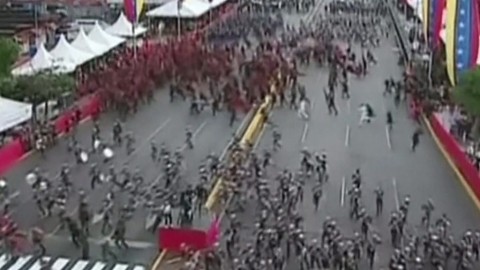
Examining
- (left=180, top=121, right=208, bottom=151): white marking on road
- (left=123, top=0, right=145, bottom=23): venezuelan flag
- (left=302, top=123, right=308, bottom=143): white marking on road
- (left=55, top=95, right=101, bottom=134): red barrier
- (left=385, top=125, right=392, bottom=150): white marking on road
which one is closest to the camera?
(left=180, top=121, right=208, bottom=151): white marking on road

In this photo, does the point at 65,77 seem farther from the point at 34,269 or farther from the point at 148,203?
the point at 34,269

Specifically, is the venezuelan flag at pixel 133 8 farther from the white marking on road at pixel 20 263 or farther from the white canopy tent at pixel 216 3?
the white marking on road at pixel 20 263

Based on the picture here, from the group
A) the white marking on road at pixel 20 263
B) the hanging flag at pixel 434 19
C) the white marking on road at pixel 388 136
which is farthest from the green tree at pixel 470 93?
the white marking on road at pixel 20 263

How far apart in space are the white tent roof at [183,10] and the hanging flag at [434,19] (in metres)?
29.2

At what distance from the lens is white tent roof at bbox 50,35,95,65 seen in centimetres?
5344

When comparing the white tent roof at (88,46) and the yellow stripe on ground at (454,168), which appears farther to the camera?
the white tent roof at (88,46)

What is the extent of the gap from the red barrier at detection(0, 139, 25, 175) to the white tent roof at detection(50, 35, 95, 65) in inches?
530

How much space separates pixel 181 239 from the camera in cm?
2916

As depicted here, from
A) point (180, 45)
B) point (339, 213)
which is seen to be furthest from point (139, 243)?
point (180, 45)

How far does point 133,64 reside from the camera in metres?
55.4

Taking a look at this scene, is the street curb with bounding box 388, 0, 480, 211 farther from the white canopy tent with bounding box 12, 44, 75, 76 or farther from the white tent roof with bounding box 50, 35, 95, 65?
the white tent roof with bounding box 50, 35, 95, 65

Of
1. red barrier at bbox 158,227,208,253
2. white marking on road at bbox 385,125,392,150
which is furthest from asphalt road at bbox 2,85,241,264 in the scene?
white marking on road at bbox 385,125,392,150

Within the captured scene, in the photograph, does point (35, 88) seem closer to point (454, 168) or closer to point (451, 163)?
point (451, 163)

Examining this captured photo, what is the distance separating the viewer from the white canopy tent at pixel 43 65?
165 ft
